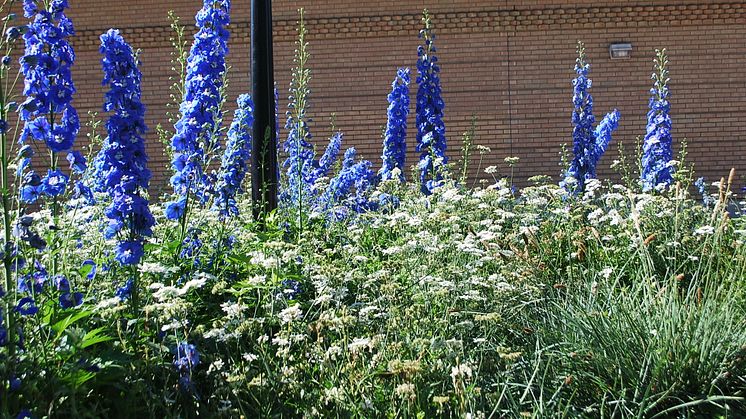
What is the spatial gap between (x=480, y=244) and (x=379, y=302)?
1.26 m

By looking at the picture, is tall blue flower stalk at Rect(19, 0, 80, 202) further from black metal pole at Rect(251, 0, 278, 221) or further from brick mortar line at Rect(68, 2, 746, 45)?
brick mortar line at Rect(68, 2, 746, 45)

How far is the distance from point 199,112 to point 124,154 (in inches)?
27.9

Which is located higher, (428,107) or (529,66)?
(529,66)

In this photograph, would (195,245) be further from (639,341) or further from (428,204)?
(639,341)

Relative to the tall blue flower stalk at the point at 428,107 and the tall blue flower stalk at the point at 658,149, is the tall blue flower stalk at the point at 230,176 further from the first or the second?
the tall blue flower stalk at the point at 658,149

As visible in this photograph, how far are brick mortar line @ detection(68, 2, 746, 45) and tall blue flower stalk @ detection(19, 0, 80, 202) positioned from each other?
8.96 m

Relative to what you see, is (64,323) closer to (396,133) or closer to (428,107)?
(396,133)

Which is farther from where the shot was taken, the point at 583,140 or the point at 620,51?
the point at 620,51

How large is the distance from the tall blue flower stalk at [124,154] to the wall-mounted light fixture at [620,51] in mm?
9686

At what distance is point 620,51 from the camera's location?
464 inches

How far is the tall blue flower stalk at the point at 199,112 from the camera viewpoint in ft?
12.7

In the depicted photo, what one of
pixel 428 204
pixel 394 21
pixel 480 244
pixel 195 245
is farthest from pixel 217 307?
pixel 394 21

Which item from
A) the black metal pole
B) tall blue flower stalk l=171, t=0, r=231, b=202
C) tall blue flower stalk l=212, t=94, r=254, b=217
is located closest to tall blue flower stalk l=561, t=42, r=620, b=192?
the black metal pole

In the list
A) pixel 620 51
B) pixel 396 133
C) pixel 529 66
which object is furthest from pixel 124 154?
pixel 620 51
